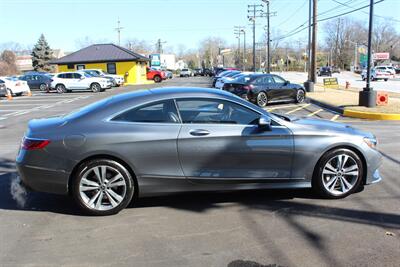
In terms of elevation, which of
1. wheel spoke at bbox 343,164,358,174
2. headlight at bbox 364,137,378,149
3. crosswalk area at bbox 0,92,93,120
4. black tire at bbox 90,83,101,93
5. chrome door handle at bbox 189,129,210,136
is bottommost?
crosswalk area at bbox 0,92,93,120

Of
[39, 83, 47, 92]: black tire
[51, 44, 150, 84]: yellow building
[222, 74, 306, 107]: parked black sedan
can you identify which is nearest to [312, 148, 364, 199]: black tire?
[222, 74, 306, 107]: parked black sedan

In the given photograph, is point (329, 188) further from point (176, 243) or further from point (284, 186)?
point (176, 243)

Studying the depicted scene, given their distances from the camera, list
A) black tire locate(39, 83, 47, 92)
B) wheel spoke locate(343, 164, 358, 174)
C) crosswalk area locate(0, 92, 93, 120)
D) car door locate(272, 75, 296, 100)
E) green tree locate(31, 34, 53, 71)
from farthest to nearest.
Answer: green tree locate(31, 34, 53, 71), black tire locate(39, 83, 47, 92), crosswalk area locate(0, 92, 93, 120), car door locate(272, 75, 296, 100), wheel spoke locate(343, 164, 358, 174)

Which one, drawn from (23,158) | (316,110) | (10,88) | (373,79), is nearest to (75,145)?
(23,158)

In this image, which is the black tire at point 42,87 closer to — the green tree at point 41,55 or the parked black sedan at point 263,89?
the parked black sedan at point 263,89

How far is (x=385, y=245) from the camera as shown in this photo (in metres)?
4.24

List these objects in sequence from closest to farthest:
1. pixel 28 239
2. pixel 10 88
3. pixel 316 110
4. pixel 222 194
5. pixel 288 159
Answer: pixel 28 239 → pixel 288 159 → pixel 222 194 → pixel 316 110 → pixel 10 88

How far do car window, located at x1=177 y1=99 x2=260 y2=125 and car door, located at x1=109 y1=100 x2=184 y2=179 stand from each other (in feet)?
0.66

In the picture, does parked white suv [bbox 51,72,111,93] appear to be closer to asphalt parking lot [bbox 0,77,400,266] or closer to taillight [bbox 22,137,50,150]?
asphalt parking lot [bbox 0,77,400,266]

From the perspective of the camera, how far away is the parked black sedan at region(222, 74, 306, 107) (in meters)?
19.1

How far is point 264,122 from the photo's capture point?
5.29 m

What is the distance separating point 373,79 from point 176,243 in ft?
171

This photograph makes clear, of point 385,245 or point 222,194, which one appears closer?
point 385,245

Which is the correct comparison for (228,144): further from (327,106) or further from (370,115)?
(327,106)
